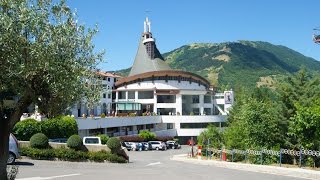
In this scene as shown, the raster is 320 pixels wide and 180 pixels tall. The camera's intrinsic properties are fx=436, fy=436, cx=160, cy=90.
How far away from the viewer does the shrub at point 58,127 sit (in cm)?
4078

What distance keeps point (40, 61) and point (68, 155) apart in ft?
71.3

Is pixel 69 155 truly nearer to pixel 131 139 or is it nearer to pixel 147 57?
pixel 131 139

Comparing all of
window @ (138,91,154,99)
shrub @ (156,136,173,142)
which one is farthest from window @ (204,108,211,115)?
shrub @ (156,136,173,142)

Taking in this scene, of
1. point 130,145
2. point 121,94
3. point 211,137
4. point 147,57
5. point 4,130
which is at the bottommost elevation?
point 130,145

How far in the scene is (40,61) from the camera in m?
11.2

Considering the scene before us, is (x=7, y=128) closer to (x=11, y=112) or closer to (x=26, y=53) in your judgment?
(x=11, y=112)

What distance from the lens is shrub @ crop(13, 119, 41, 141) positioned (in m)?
37.3

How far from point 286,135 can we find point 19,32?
2926 cm

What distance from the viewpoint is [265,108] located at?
3659 cm

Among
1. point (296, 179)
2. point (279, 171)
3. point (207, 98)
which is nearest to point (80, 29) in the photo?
point (296, 179)

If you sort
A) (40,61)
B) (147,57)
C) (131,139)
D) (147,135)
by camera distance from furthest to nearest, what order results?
(147,57) → (147,135) → (131,139) → (40,61)

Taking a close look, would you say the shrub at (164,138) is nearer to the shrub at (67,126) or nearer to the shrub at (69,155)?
the shrub at (67,126)

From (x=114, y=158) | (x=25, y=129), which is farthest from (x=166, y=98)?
(x=114, y=158)

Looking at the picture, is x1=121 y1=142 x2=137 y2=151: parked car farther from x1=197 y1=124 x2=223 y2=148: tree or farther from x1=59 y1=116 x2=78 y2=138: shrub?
x1=59 y1=116 x2=78 y2=138: shrub
